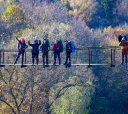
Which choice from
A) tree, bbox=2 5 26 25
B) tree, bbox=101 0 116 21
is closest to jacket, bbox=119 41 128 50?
tree, bbox=2 5 26 25

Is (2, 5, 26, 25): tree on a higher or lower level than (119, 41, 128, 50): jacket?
higher

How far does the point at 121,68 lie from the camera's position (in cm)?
3306

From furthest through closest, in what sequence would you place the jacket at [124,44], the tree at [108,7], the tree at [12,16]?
the tree at [108,7] < the tree at [12,16] < the jacket at [124,44]

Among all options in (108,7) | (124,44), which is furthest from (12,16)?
(124,44)

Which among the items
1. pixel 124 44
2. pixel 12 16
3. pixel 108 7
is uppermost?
pixel 108 7

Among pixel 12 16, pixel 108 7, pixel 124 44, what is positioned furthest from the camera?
pixel 108 7

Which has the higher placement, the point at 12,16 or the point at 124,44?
the point at 12,16

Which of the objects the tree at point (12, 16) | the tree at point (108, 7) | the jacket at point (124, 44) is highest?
the tree at point (108, 7)

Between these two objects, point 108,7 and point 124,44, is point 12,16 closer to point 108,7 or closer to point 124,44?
point 108,7

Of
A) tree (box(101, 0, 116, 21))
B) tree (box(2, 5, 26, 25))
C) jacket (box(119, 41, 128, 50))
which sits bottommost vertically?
jacket (box(119, 41, 128, 50))

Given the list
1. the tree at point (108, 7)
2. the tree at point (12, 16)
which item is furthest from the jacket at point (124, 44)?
the tree at point (108, 7)

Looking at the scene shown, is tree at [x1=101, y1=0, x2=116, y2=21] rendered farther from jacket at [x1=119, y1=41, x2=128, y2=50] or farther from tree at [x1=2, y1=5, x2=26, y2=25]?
jacket at [x1=119, y1=41, x2=128, y2=50]

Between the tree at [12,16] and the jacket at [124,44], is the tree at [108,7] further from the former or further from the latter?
the jacket at [124,44]

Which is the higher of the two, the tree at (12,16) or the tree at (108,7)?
the tree at (108,7)
